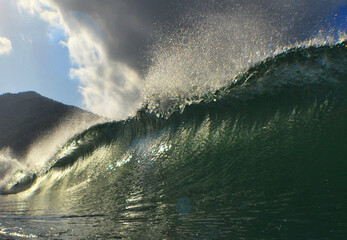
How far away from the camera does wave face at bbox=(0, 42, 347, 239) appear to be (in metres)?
1.35

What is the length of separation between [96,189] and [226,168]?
1893 millimetres

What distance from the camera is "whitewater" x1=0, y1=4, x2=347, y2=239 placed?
4.55 ft

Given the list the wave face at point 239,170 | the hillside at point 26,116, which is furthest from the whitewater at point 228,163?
the hillside at point 26,116

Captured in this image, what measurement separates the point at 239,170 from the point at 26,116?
3340cm

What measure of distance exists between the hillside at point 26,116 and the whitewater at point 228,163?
2383 cm

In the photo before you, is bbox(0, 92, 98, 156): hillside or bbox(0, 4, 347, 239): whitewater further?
bbox(0, 92, 98, 156): hillside

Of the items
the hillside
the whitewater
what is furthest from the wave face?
the hillside

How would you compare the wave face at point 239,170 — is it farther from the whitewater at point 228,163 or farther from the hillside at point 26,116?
the hillside at point 26,116

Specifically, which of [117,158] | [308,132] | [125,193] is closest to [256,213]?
[308,132]

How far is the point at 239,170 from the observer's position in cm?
211

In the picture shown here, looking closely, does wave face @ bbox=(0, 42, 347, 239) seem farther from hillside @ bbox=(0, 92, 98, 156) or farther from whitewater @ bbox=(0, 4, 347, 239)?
hillside @ bbox=(0, 92, 98, 156)

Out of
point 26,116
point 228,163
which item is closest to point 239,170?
point 228,163

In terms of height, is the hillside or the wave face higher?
the hillside

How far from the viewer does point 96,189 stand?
127 inches
